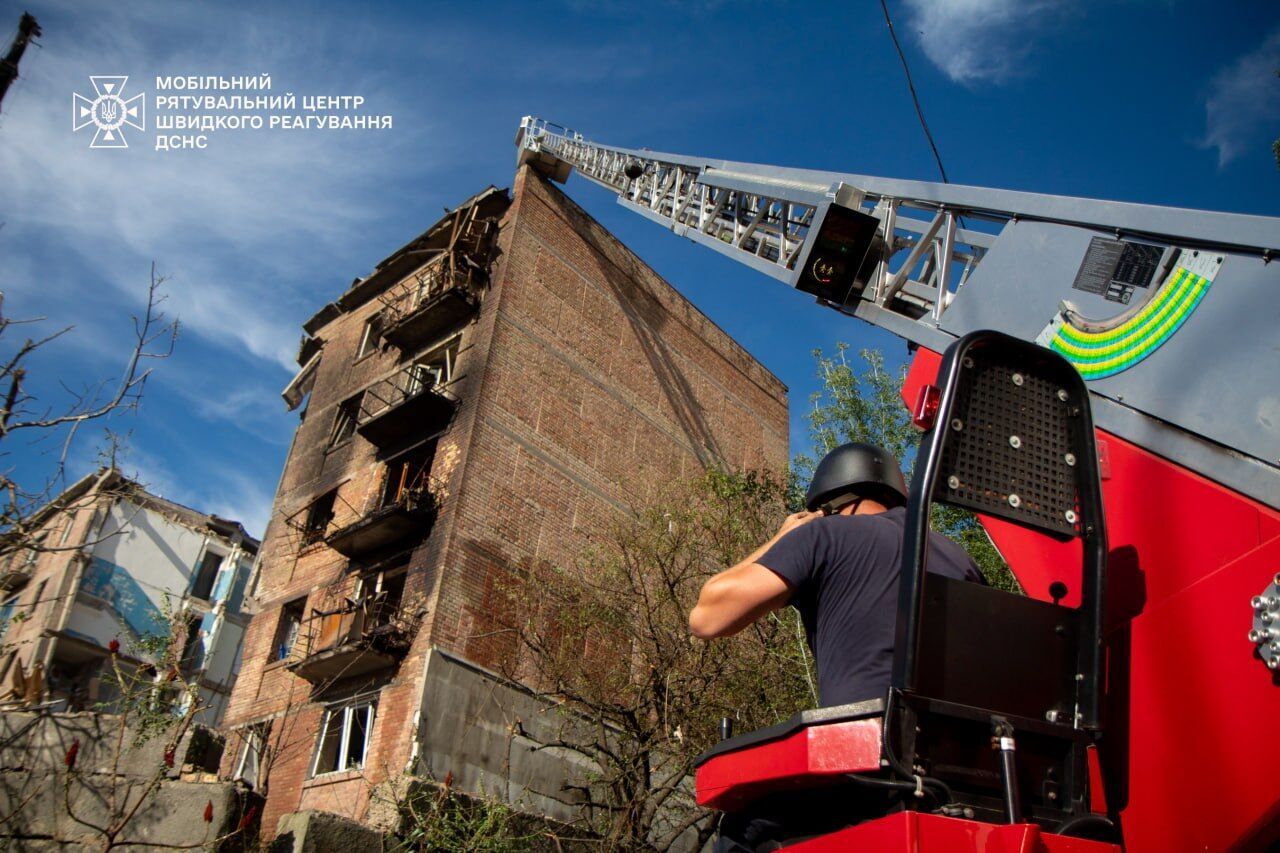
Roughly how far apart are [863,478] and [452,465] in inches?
615

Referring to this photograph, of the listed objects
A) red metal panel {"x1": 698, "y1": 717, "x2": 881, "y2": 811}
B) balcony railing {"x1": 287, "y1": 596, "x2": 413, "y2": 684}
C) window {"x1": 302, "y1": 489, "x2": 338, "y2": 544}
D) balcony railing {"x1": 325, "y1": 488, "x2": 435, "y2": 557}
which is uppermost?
window {"x1": 302, "y1": 489, "x2": 338, "y2": 544}

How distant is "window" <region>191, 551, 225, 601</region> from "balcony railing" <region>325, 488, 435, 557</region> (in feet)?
61.9

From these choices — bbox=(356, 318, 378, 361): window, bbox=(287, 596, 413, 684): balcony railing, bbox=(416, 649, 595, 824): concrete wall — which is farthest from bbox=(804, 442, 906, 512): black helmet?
bbox=(356, 318, 378, 361): window

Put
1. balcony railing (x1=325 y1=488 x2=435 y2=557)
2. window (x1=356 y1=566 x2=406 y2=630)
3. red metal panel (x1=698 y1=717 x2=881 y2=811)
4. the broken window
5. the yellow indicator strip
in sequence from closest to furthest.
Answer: red metal panel (x1=698 y1=717 x2=881 y2=811)
the yellow indicator strip
window (x1=356 y1=566 x2=406 y2=630)
balcony railing (x1=325 y1=488 x2=435 y2=557)
the broken window

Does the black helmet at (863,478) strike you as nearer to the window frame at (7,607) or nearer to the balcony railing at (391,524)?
the window frame at (7,607)

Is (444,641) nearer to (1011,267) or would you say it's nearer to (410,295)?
(410,295)

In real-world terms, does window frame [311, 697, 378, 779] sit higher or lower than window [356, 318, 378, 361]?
lower

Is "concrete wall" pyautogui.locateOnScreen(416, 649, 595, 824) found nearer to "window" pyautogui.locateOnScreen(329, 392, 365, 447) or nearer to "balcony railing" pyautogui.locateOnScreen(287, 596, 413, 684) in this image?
"balcony railing" pyautogui.locateOnScreen(287, 596, 413, 684)

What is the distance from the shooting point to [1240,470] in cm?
249

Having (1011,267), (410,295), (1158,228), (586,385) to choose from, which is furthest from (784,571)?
(410,295)

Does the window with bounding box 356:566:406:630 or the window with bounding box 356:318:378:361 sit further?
the window with bounding box 356:318:378:361

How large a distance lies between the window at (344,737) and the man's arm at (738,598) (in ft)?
48.4

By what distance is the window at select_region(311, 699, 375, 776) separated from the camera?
16.0 metres

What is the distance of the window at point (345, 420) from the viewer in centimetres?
2289
